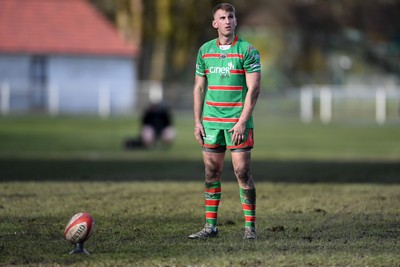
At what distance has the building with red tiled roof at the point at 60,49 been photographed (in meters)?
60.3

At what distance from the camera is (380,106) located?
54.1m

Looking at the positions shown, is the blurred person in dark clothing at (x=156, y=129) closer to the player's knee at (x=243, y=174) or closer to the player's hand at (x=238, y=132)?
the player's knee at (x=243, y=174)

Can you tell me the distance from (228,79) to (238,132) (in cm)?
56

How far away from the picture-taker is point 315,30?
7381 cm

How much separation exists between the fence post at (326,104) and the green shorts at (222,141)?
4386 cm

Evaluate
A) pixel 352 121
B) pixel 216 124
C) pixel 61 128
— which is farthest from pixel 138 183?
pixel 352 121

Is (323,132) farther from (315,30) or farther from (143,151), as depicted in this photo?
(315,30)

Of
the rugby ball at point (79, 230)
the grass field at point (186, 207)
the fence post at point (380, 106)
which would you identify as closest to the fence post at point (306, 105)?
the fence post at point (380, 106)

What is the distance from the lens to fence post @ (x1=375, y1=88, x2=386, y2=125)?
53.9 meters

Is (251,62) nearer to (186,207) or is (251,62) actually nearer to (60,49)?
(186,207)

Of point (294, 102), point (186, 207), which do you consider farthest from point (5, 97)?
point (186, 207)

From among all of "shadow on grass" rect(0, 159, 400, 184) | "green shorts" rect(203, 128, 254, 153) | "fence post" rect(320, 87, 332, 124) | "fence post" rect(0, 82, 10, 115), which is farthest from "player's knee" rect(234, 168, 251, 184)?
"fence post" rect(0, 82, 10, 115)

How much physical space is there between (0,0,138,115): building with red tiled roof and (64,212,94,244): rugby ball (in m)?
47.7

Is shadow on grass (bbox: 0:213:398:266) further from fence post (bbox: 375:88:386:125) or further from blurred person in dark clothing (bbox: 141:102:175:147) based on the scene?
fence post (bbox: 375:88:386:125)
